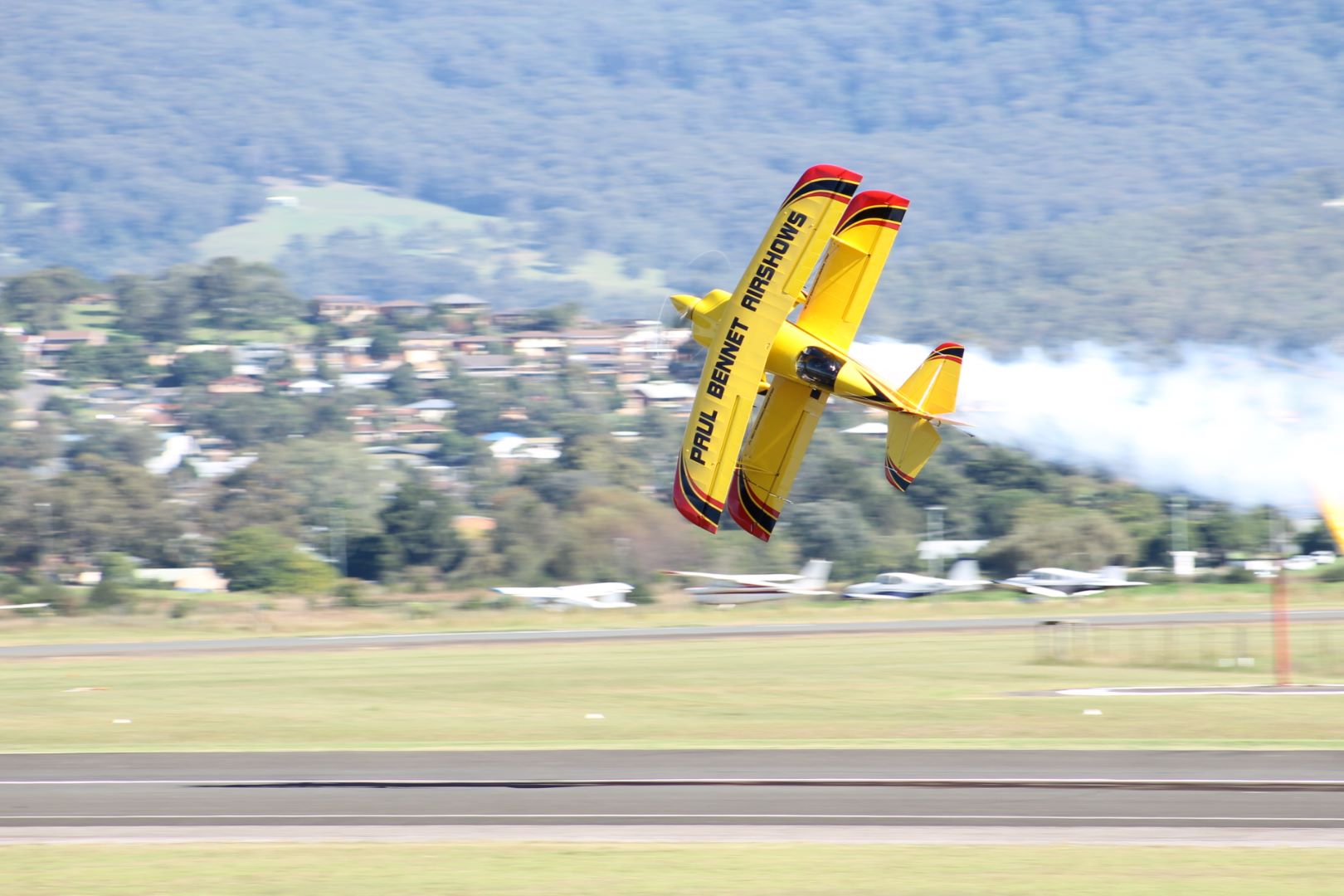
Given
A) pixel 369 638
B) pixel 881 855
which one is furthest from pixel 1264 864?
pixel 369 638

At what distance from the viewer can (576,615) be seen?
8100cm

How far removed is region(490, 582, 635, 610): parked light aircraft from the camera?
85.8 metres

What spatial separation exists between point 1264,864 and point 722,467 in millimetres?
9523

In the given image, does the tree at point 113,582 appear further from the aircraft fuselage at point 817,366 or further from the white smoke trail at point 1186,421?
the aircraft fuselage at point 817,366

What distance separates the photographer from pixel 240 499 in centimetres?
13600

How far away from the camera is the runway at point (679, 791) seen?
965 inches

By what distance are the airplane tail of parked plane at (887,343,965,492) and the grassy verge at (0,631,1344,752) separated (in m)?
11.0

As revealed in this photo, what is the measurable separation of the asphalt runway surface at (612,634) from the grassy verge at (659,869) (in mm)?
42398

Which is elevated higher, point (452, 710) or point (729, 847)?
point (729, 847)

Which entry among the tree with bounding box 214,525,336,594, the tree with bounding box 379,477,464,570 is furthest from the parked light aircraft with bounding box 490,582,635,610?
the tree with bounding box 214,525,336,594

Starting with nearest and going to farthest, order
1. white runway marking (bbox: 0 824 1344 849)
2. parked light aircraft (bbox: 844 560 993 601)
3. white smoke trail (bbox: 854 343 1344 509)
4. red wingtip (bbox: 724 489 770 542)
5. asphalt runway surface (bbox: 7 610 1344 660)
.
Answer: white runway marking (bbox: 0 824 1344 849), red wingtip (bbox: 724 489 770 542), white smoke trail (bbox: 854 343 1344 509), asphalt runway surface (bbox: 7 610 1344 660), parked light aircraft (bbox: 844 560 993 601)

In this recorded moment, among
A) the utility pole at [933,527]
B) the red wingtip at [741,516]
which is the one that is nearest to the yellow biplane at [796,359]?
Answer: the red wingtip at [741,516]

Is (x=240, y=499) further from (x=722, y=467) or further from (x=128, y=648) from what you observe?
(x=722, y=467)

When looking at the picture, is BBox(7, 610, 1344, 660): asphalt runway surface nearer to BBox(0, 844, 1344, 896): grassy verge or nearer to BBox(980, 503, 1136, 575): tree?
BBox(980, 503, 1136, 575): tree
